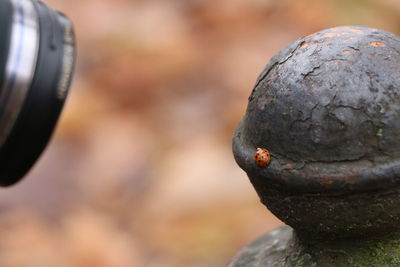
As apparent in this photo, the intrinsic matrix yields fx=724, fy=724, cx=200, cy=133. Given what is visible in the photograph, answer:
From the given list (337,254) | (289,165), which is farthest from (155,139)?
(289,165)

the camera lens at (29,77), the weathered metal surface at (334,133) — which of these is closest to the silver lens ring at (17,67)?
the camera lens at (29,77)

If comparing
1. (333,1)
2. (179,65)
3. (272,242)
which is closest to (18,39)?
(272,242)

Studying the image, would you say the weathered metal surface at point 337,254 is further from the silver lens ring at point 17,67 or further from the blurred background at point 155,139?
the blurred background at point 155,139

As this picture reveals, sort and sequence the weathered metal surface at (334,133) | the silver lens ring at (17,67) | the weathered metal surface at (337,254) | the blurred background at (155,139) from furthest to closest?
the blurred background at (155,139) < the silver lens ring at (17,67) < the weathered metal surface at (337,254) < the weathered metal surface at (334,133)

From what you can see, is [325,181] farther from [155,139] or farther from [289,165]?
[155,139]

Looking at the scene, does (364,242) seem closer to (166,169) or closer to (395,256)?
(395,256)

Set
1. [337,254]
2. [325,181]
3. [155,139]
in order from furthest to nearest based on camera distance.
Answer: [155,139]
[337,254]
[325,181]
